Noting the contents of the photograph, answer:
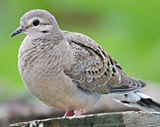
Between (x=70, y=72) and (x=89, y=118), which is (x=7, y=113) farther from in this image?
(x=89, y=118)

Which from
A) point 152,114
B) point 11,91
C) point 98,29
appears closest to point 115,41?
point 98,29

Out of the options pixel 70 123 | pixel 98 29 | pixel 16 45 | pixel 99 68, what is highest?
pixel 98 29

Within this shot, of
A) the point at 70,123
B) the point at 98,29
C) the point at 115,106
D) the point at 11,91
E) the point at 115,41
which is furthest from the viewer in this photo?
the point at 98,29

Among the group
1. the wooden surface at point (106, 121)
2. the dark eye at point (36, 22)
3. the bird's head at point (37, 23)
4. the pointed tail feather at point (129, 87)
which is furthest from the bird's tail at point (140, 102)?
the wooden surface at point (106, 121)

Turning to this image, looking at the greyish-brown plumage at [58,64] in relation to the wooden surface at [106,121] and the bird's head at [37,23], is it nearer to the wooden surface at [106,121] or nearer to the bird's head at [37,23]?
the bird's head at [37,23]

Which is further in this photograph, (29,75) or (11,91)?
(11,91)

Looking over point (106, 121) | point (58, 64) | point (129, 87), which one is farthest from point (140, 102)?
point (106, 121)

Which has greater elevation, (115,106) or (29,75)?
(115,106)
